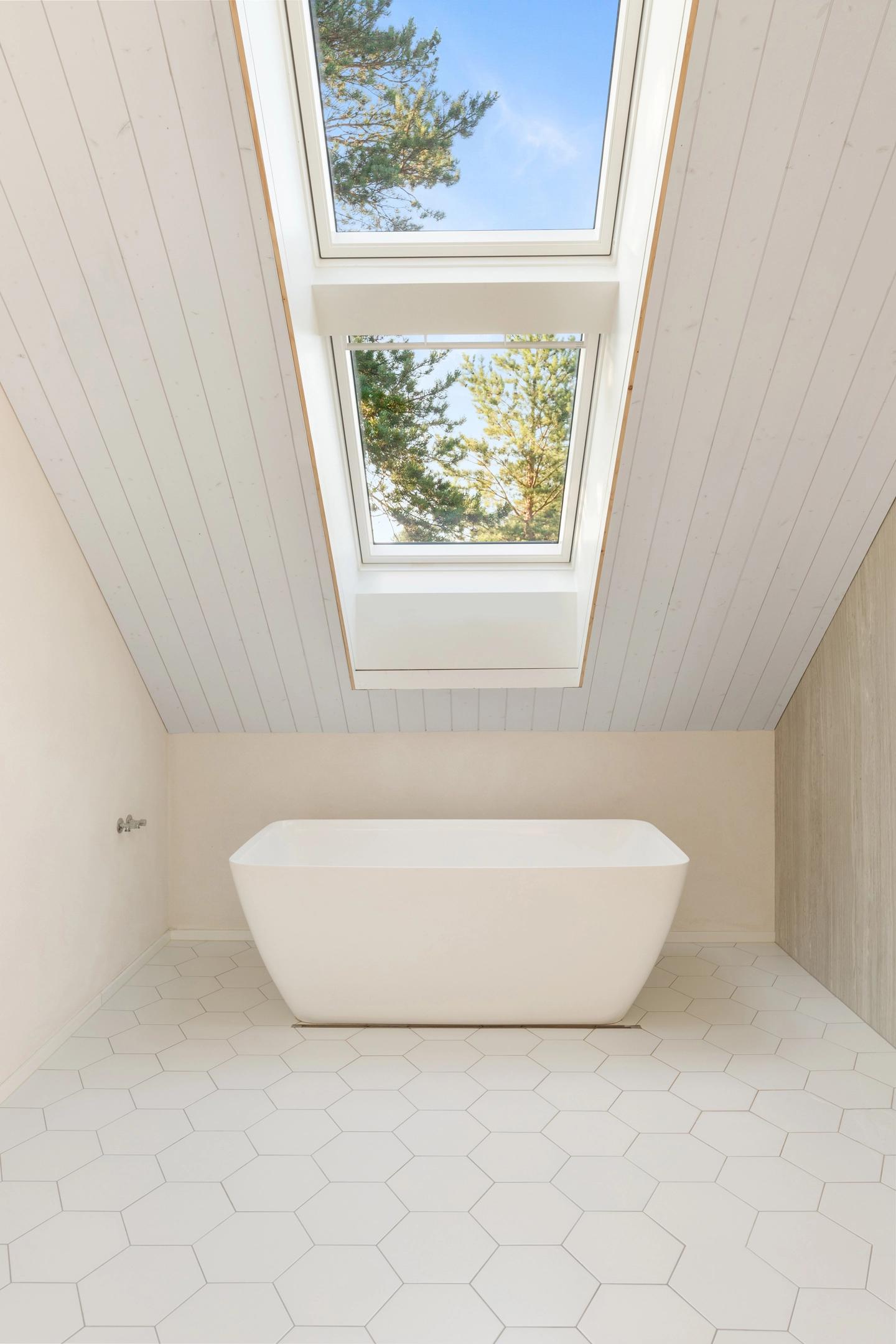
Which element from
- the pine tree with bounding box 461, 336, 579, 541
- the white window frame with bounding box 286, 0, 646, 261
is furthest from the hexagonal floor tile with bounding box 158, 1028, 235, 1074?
the white window frame with bounding box 286, 0, 646, 261

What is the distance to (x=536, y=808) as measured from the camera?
387 centimetres

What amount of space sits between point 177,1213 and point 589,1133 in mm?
1018

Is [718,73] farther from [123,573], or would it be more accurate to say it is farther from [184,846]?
[184,846]

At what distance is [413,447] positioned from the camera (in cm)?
330

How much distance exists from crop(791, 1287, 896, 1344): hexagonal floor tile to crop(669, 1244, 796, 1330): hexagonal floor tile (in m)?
0.03

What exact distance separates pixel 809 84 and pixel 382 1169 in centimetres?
258

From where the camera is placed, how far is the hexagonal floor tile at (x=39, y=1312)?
1.66 metres

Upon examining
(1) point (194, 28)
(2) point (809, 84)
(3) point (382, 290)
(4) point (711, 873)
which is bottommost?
(4) point (711, 873)

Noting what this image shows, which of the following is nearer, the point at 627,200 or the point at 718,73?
the point at 718,73

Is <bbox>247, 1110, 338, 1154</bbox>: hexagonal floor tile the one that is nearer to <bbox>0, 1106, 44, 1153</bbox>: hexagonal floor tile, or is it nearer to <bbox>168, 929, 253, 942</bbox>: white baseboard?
<bbox>0, 1106, 44, 1153</bbox>: hexagonal floor tile

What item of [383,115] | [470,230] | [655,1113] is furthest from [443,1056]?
[383,115]

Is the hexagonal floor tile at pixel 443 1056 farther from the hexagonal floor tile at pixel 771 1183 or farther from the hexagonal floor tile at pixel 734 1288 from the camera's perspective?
the hexagonal floor tile at pixel 734 1288

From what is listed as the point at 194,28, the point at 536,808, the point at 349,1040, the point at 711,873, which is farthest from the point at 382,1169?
the point at 194,28

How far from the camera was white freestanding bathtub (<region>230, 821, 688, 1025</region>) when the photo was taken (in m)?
2.88
